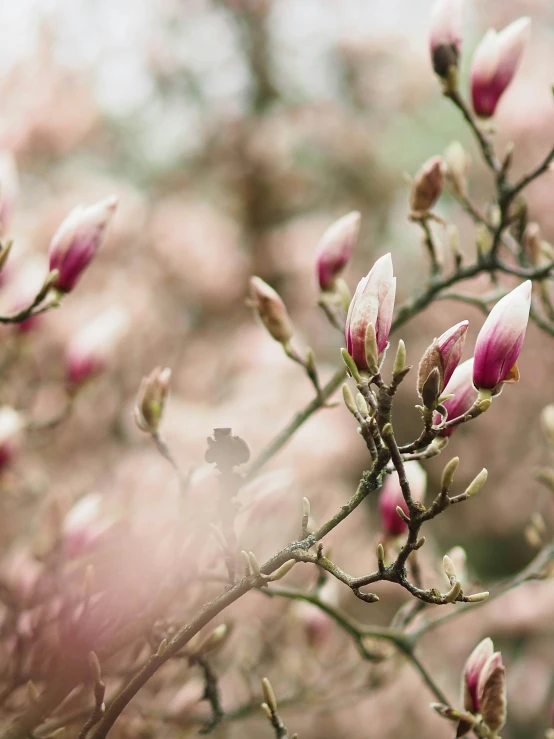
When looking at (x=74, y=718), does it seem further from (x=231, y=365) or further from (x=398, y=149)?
(x=398, y=149)

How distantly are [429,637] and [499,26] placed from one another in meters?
3.04

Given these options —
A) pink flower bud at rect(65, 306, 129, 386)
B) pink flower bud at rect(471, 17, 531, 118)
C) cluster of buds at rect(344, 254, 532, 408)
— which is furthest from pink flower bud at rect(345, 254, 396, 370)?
pink flower bud at rect(65, 306, 129, 386)

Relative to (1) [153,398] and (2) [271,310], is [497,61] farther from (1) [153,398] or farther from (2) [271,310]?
(1) [153,398]

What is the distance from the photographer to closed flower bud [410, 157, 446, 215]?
0.62m

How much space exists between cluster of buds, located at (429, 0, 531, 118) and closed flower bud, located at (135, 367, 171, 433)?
1.26 feet

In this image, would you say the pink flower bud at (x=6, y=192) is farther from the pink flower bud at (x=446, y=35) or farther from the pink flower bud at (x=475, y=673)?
the pink flower bud at (x=475, y=673)

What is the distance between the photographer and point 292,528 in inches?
65.2

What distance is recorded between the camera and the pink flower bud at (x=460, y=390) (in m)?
0.43

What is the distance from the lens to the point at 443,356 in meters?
0.38

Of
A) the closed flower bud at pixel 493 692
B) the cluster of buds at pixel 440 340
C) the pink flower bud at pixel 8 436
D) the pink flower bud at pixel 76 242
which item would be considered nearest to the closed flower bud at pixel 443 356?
the cluster of buds at pixel 440 340

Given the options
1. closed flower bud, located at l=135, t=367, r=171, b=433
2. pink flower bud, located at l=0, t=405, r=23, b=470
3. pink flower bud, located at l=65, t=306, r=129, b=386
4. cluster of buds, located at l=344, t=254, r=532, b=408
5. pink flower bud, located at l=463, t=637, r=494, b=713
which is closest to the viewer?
cluster of buds, located at l=344, t=254, r=532, b=408

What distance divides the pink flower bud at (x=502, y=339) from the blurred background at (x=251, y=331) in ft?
0.89

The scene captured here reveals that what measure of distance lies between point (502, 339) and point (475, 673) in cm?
25

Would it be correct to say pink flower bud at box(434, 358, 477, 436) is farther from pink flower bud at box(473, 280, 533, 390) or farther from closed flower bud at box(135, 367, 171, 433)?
closed flower bud at box(135, 367, 171, 433)
